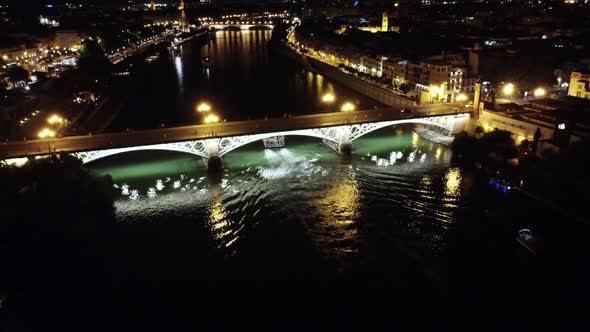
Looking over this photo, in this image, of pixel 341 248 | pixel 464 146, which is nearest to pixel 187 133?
pixel 341 248

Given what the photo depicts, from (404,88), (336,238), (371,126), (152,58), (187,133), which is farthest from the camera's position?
(152,58)

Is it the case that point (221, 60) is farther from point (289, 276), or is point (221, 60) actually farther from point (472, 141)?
point (289, 276)

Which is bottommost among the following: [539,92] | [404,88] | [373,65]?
[404,88]

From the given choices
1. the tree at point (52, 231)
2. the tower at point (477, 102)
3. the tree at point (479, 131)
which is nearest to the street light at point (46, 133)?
the tree at point (52, 231)

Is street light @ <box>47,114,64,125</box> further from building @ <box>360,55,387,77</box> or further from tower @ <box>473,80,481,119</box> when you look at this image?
building @ <box>360,55,387,77</box>

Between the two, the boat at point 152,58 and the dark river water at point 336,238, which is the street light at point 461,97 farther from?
the boat at point 152,58

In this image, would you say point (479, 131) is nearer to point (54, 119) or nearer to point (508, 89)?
point (508, 89)

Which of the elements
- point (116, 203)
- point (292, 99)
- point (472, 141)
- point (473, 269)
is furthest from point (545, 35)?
point (116, 203)
